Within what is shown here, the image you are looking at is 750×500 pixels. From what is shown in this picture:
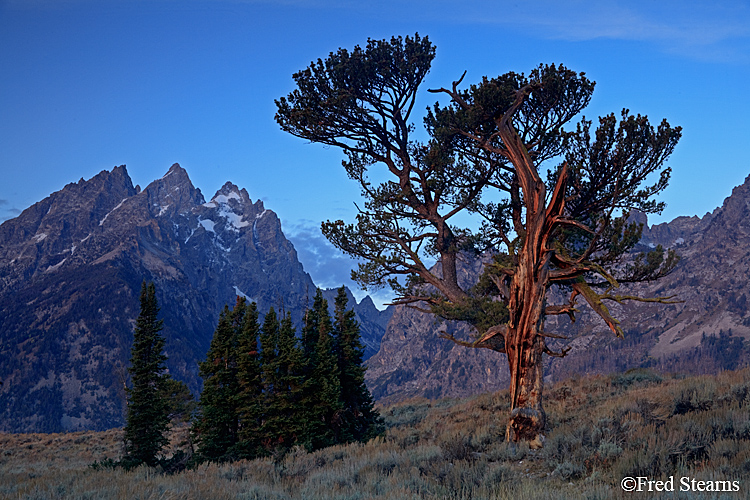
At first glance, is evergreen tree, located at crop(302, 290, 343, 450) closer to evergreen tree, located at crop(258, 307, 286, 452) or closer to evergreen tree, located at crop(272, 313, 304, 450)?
evergreen tree, located at crop(272, 313, 304, 450)

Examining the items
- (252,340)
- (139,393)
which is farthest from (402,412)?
(139,393)

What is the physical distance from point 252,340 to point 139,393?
5451mm

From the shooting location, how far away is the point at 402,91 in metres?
21.5

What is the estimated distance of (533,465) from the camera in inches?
433

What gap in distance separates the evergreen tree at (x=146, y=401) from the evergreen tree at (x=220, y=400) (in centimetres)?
185

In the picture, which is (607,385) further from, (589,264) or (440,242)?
(589,264)

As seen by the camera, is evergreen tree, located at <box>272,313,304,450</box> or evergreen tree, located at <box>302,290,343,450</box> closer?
evergreen tree, located at <box>302,290,343,450</box>

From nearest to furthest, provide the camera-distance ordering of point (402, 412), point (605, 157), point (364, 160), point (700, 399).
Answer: point (700, 399) → point (605, 157) → point (364, 160) → point (402, 412)

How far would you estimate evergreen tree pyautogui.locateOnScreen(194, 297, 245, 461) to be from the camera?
896 inches

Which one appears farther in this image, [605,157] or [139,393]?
[139,393]

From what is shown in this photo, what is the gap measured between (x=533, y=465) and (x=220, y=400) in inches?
636

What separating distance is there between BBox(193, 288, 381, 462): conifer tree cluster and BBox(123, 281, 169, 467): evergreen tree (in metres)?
1.98

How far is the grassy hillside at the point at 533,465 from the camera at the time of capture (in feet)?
27.4

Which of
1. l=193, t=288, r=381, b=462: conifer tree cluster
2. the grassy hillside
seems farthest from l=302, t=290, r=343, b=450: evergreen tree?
the grassy hillside
